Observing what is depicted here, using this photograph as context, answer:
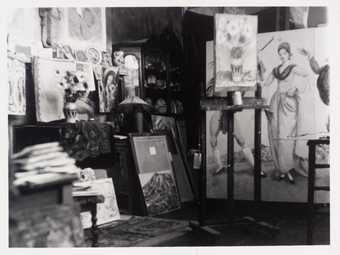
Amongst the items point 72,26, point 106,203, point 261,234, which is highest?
point 72,26

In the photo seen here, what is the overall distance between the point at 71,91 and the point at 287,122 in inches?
69.7

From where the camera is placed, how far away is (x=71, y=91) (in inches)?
133

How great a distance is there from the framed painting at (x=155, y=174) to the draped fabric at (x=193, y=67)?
650 millimetres

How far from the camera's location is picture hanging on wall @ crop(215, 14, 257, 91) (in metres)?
2.85

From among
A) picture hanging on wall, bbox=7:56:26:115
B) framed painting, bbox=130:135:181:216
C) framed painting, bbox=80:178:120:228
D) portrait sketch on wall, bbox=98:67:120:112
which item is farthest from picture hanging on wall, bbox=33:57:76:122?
framed painting, bbox=130:135:181:216

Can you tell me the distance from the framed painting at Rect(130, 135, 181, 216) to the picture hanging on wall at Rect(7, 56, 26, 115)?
99cm

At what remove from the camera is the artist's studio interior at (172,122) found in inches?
113

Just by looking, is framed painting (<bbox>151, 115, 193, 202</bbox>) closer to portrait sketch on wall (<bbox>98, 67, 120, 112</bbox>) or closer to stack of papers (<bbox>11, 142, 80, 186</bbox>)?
portrait sketch on wall (<bbox>98, 67, 120, 112</bbox>)

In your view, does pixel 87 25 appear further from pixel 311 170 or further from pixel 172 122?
pixel 311 170

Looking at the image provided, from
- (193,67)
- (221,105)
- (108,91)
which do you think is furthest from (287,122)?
(108,91)

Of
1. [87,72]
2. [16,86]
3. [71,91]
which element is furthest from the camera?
[87,72]

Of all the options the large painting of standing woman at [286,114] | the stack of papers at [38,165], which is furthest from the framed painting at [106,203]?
the large painting of standing woman at [286,114]
